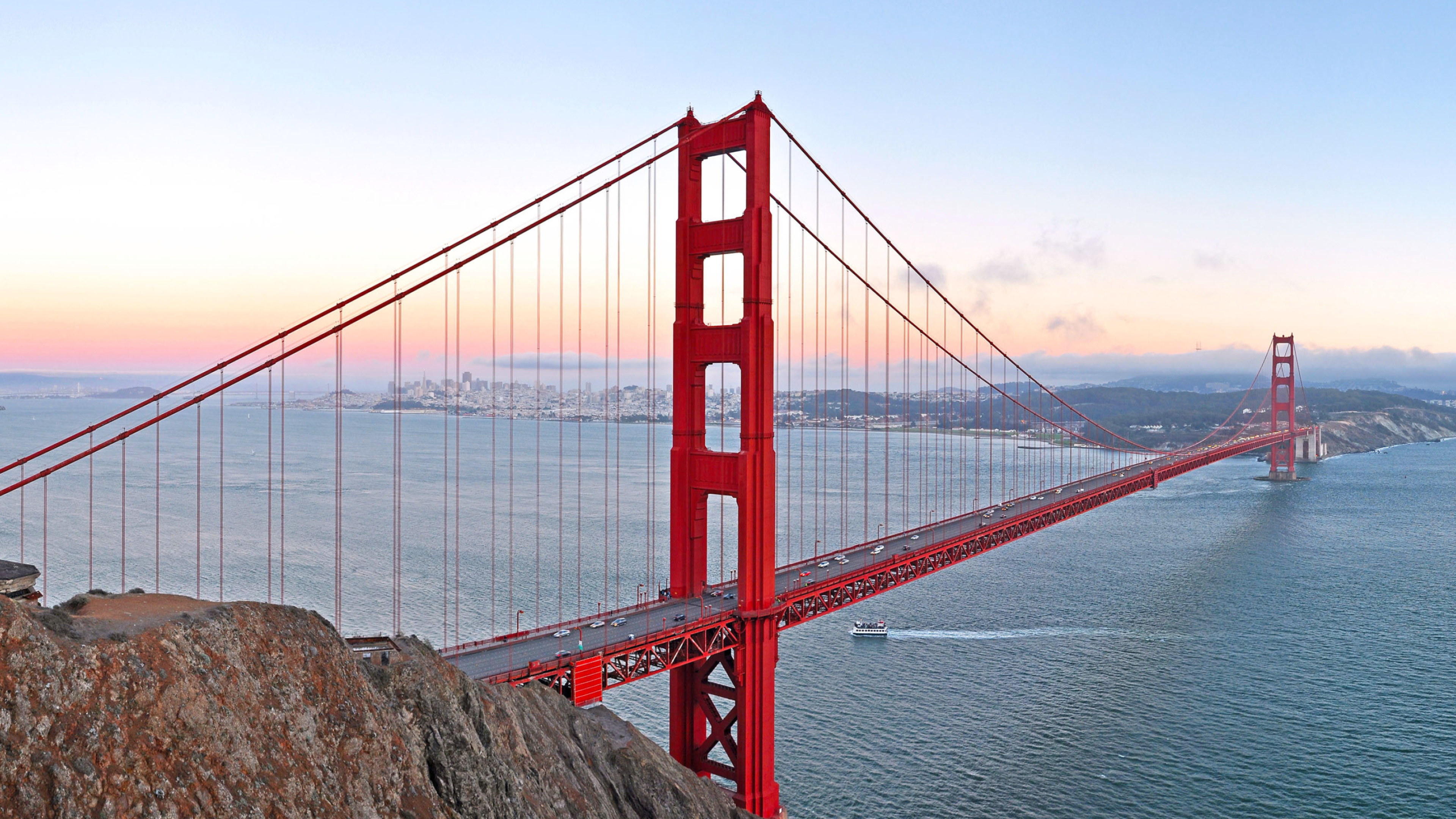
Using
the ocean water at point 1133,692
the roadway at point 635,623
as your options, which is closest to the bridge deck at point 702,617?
the roadway at point 635,623

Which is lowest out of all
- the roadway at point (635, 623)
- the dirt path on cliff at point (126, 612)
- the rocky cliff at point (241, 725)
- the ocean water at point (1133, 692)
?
the ocean water at point (1133, 692)

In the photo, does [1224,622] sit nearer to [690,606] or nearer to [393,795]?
[690,606]

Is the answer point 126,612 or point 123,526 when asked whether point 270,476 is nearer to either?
point 123,526

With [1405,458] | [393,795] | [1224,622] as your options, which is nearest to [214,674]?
[393,795]

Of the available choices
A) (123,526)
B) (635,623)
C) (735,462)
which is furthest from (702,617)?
(123,526)

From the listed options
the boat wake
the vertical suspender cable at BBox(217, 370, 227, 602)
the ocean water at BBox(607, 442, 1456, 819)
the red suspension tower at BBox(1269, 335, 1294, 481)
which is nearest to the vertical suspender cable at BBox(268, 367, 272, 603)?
the vertical suspender cable at BBox(217, 370, 227, 602)

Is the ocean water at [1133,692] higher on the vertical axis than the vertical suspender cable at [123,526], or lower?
lower

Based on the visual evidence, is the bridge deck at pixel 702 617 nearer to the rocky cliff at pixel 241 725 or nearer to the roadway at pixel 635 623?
the roadway at pixel 635 623
